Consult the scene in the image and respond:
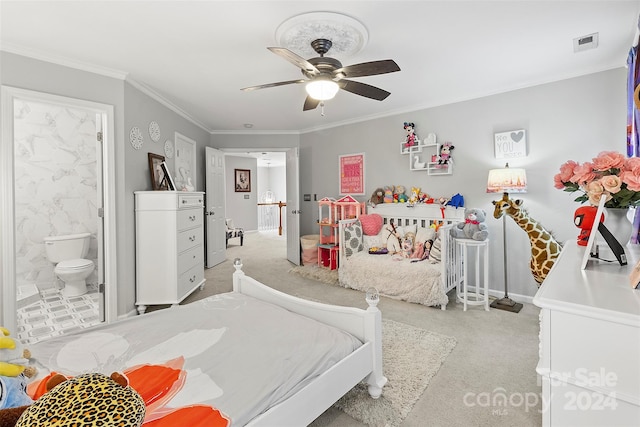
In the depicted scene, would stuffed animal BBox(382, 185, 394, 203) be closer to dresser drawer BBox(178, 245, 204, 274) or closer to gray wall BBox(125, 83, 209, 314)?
dresser drawer BBox(178, 245, 204, 274)

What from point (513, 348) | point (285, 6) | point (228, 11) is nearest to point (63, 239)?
point (228, 11)

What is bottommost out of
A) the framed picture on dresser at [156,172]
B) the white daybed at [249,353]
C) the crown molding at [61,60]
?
the white daybed at [249,353]

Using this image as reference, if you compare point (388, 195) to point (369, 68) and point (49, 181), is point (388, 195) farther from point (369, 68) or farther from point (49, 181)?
point (49, 181)

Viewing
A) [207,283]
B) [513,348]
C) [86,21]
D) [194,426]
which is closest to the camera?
[194,426]

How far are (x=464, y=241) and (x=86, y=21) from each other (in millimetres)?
3782

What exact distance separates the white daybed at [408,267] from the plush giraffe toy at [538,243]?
0.64 meters

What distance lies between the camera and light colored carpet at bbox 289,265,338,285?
169 inches

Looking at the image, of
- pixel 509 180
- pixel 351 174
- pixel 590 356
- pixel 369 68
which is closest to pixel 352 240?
pixel 351 174

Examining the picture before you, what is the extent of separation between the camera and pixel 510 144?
3.39 metres

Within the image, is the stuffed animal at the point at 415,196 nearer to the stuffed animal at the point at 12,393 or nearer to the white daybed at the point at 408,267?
the white daybed at the point at 408,267

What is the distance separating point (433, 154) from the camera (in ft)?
13.1

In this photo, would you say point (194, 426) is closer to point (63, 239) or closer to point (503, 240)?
point (503, 240)

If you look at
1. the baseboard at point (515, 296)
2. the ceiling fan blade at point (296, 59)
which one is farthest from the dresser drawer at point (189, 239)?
the baseboard at point (515, 296)

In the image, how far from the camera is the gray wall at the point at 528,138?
9.59 ft
